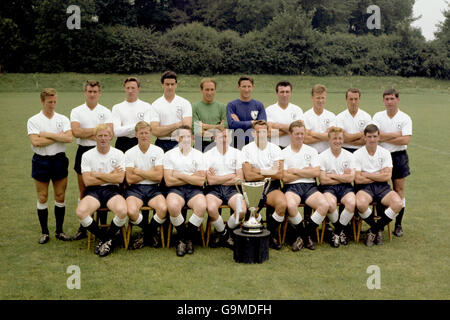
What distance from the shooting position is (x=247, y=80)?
7527mm

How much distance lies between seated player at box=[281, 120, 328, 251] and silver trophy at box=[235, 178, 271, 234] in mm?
357

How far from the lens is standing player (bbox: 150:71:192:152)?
743 centimetres

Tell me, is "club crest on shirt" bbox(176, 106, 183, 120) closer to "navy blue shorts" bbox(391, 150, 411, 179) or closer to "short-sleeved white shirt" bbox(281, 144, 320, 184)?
"short-sleeved white shirt" bbox(281, 144, 320, 184)

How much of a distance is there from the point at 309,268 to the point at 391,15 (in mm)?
64229

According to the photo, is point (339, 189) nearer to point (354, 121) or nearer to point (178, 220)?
point (354, 121)

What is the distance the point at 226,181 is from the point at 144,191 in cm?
114

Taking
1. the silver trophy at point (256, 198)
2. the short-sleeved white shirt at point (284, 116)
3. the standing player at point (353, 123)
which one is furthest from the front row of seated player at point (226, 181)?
the short-sleeved white shirt at point (284, 116)

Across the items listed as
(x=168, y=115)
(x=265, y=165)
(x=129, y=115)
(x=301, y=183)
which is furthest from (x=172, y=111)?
(x=301, y=183)

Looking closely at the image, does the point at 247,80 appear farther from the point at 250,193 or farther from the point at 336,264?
the point at 336,264

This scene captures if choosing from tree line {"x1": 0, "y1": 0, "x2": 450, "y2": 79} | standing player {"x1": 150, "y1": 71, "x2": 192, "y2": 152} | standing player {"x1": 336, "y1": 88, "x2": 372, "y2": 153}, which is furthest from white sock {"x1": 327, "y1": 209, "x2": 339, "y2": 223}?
tree line {"x1": 0, "y1": 0, "x2": 450, "y2": 79}

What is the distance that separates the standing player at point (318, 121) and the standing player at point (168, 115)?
183 centimetres

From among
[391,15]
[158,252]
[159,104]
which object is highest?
[391,15]
